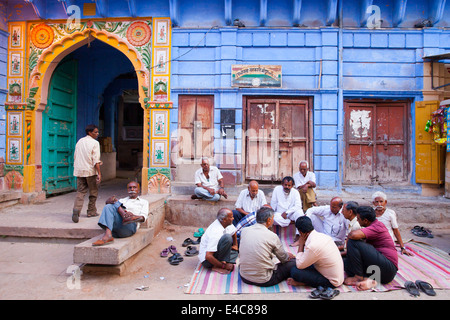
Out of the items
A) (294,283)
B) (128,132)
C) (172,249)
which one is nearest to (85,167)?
(172,249)

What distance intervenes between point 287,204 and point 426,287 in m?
2.43

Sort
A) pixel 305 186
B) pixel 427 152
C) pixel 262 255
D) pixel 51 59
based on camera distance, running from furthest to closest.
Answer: pixel 51 59
pixel 427 152
pixel 305 186
pixel 262 255

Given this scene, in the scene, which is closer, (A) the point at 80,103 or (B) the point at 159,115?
(B) the point at 159,115

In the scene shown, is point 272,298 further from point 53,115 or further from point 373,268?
point 53,115

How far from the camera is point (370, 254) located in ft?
11.7

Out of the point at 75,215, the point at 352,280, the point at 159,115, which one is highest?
the point at 159,115

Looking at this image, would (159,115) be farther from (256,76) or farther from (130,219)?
(130,219)

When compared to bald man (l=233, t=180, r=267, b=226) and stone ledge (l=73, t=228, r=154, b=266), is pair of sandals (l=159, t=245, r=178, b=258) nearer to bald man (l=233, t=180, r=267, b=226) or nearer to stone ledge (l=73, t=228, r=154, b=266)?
stone ledge (l=73, t=228, r=154, b=266)

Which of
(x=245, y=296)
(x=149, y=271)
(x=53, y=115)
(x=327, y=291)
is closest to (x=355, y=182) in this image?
(x=327, y=291)

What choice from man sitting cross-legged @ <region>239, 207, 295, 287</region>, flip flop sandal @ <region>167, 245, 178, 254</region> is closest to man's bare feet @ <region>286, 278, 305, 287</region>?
man sitting cross-legged @ <region>239, 207, 295, 287</region>

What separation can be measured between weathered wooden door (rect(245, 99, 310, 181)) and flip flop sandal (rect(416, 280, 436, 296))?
12.4 feet

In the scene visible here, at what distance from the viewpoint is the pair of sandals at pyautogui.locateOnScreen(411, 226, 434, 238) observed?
5.76 metres

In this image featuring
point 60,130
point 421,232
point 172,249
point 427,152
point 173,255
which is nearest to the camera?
point 173,255

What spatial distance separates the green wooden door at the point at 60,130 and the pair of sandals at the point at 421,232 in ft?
28.2
